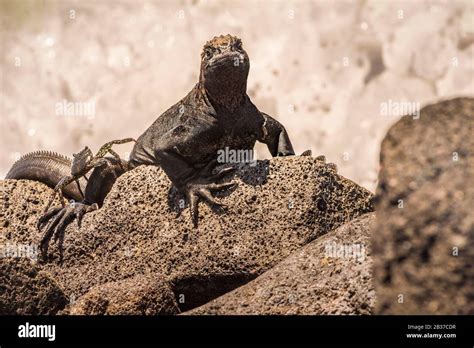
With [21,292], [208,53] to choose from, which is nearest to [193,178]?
[208,53]

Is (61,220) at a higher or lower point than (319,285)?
higher

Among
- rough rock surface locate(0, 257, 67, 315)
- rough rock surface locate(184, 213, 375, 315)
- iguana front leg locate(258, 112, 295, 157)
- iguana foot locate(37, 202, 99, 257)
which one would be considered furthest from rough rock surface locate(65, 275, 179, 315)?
iguana front leg locate(258, 112, 295, 157)

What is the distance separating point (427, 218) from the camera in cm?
405

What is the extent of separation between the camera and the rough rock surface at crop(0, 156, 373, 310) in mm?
8391

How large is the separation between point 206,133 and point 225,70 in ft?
2.23

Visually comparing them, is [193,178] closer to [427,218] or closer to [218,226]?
[218,226]
